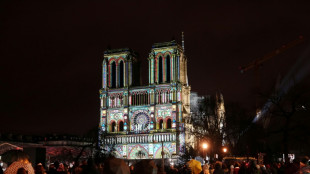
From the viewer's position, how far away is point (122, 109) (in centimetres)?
11481

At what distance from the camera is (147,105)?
114 m

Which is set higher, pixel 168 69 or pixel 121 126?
pixel 168 69

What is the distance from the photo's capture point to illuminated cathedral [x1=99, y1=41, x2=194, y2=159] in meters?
108

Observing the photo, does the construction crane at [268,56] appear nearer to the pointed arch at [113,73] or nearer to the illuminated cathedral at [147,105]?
the illuminated cathedral at [147,105]

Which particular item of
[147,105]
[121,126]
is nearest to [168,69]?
[147,105]

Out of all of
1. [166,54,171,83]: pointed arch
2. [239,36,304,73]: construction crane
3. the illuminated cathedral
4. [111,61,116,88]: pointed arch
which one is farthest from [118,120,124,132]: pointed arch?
[239,36,304,73]: construction crane

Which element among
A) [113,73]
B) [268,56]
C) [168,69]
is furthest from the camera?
[113,73]

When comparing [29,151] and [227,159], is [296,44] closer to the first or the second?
[227,159]

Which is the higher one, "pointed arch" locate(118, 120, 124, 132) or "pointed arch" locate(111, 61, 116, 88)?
"pointed arch" locate(111, 61, 116, 88)

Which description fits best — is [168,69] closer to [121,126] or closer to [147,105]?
[147,105]

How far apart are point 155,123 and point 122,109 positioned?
8980 millimetres

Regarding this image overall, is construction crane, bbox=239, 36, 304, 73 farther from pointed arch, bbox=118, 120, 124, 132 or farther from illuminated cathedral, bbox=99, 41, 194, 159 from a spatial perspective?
pointed arch, bbox=118, 120, 124, 132

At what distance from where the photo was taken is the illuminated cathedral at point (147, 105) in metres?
108

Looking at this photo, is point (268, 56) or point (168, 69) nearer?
point (268, 56)
